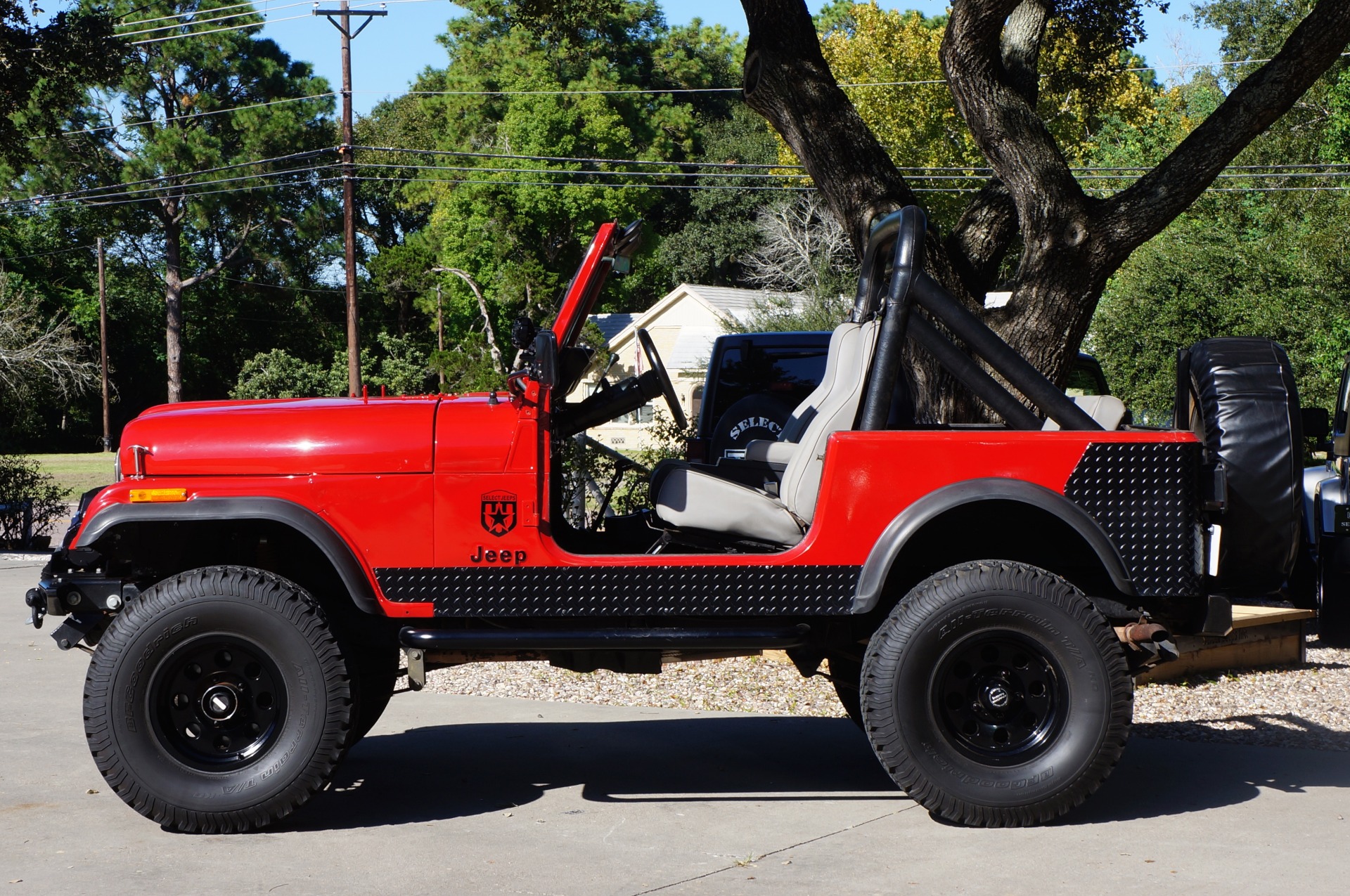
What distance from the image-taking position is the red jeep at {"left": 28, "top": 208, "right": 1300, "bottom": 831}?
15.1ft

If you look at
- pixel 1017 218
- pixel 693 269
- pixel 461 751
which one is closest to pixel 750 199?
pixel 693 269

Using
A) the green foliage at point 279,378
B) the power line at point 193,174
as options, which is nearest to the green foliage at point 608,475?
the green foliage at point 279,378

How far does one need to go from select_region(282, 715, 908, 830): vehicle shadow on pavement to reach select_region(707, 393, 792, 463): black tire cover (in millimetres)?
3321

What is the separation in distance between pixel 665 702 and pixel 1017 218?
167 inches

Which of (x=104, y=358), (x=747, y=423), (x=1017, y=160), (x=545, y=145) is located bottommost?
(x=747, y=423)

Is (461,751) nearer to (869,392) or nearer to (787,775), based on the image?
(787,775)

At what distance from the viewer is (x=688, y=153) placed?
5475 cm

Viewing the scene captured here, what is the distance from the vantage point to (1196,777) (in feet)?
18.1

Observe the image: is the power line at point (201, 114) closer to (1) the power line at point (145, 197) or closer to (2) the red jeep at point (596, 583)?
(1) the power line at point (145, 197)

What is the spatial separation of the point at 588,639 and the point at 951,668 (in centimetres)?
131

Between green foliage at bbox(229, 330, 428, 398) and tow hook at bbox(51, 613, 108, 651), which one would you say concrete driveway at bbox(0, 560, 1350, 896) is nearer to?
tow hook at bbox(51, 613, 108, 651)

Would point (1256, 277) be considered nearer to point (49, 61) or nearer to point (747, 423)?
point (747, 423)

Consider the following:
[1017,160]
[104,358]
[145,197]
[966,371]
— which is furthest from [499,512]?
[145,197]

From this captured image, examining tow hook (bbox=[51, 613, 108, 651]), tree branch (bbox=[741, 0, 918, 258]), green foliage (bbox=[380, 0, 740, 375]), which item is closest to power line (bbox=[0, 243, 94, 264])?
green foliage (bbox=[380, 0, 740, 375])
